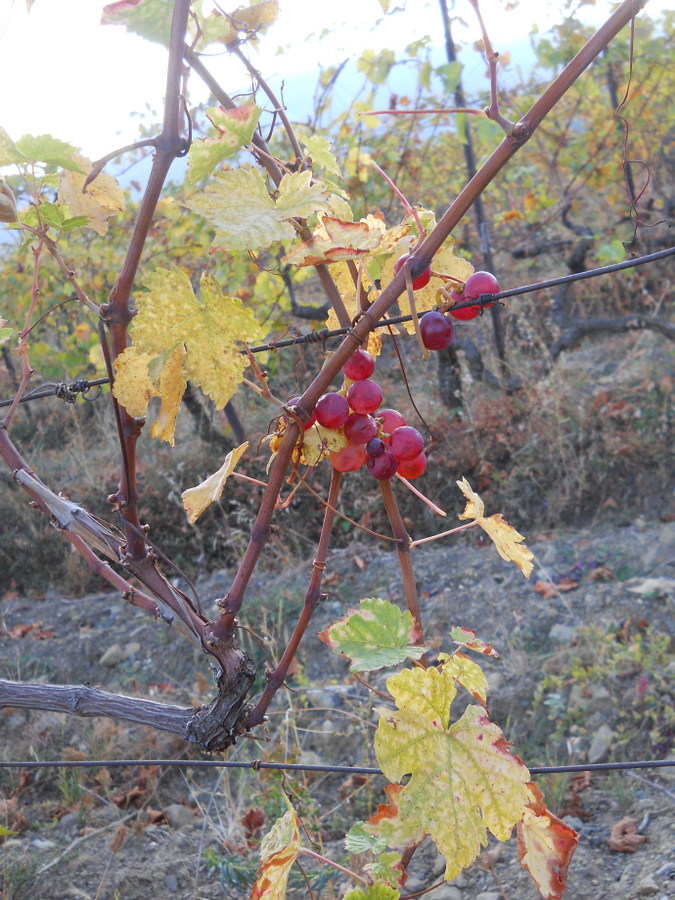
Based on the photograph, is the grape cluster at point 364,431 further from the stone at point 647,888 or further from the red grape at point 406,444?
the stone at point 647,888

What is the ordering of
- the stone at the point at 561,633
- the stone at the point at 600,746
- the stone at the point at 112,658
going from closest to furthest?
the stone at the point at 600,746 < the stone at the point at 561,633 < the stone at the point at 112,658

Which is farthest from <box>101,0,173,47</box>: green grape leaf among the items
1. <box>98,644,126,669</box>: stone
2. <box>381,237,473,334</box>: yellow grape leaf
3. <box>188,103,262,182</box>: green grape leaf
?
<box>98,644,126,669</box>: stone

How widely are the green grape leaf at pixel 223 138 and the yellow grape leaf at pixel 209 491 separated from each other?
295 mm

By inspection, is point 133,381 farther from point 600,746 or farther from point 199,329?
point 600,746

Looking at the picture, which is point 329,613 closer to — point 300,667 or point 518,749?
point 300,667

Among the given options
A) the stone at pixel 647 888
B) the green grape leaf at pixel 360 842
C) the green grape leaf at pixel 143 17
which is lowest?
the stone at pixel 647 888

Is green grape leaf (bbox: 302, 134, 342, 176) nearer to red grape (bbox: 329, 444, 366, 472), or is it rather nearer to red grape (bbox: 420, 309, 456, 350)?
red grape (bbox: 420, 309, 456, 350)

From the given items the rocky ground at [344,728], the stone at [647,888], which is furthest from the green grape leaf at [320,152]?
the stone at [647,888]

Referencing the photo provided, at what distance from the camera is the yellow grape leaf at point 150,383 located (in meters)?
0.77

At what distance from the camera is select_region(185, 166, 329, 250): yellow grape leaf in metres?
0.67

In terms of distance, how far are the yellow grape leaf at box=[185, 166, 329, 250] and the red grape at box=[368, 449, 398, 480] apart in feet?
0.97

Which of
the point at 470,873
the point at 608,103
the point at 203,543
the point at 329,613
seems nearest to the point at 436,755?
the point at 470,873

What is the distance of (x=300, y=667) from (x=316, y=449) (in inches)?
Result: 86.2

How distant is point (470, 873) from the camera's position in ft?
6.56
